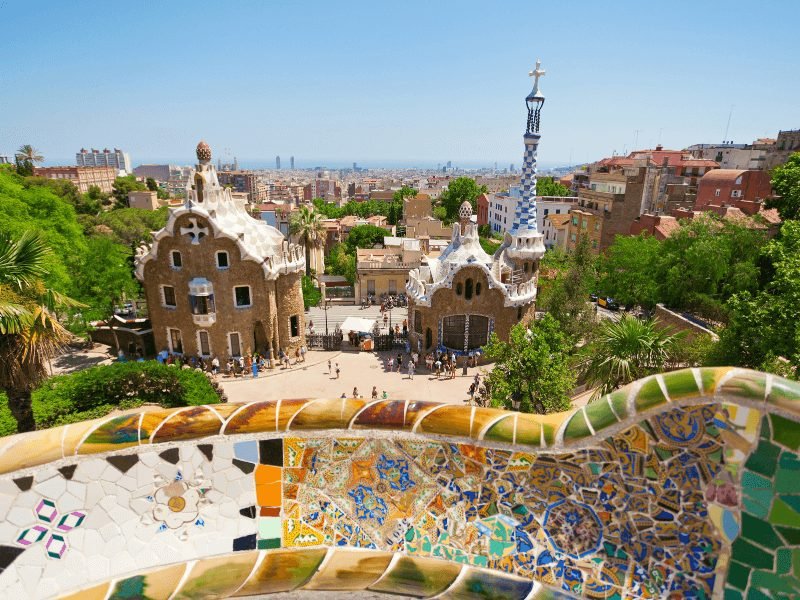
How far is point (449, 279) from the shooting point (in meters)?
22.7

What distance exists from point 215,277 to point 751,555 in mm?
20658

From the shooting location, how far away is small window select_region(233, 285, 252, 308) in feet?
72.7

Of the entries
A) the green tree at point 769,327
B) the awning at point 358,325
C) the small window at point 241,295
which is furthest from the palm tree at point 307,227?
the green tree at point 769,327

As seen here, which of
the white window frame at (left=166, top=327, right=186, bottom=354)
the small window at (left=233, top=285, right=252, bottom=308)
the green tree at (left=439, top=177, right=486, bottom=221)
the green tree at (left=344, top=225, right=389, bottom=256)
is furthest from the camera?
the green tree at (left=439, top=177, right=486, bottom=221)

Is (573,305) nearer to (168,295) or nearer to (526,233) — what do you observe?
(526,233)

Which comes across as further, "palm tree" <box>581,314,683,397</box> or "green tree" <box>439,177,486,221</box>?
"green tree" <box>439,177,486,221</box>

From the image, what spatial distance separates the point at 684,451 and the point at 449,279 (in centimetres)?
1823

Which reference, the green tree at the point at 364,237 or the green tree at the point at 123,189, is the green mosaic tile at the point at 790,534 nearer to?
the green tree at the point at 364,237

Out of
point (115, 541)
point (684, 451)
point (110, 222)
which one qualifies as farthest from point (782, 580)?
point (110, 222)

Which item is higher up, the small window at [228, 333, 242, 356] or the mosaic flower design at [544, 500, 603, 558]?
the mosaic flower design at [544, 500, 603, 558]

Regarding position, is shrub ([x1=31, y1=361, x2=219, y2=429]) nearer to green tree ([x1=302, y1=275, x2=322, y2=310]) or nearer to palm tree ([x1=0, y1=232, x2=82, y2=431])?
palm tree ([x1=0, y1=232, x2=82, y2=431])

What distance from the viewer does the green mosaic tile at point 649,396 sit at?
457 centimetres

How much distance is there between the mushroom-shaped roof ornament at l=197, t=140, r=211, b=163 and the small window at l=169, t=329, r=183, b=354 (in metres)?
7.76

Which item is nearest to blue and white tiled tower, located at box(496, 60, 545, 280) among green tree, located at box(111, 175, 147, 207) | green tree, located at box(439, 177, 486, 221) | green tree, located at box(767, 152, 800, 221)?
green tree, located at box(767, 152, 800, 221)
